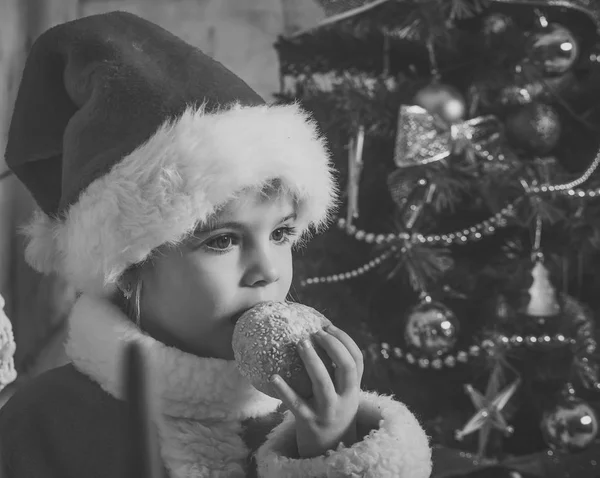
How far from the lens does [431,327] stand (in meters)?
1.48

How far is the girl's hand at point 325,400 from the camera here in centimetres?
80

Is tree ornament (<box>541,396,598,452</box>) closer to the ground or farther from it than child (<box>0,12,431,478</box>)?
closer to the ground

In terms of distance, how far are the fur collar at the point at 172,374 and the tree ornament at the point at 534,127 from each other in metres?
0.84

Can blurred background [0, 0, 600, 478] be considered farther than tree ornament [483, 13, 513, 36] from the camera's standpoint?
No

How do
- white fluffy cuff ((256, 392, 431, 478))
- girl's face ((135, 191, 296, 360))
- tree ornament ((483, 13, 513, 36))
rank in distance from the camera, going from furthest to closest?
tree ornament ((483, 13, 513, 36)), girl's face ((135, 191, 296, 360)), white fluffy cuff ((256, 392, 431, 478))

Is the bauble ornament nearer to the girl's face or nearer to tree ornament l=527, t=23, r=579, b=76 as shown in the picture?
the girl's face

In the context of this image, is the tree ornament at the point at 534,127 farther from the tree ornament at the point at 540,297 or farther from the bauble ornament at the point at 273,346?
the bauble ornament at the point at 273,346

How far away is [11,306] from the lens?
1.55 meters

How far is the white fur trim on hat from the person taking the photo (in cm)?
87

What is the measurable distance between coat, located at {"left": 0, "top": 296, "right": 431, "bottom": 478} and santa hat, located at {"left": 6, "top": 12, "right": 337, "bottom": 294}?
9 centimetres

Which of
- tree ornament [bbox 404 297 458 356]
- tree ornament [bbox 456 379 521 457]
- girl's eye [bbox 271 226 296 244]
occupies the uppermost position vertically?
girl's eye [bbox 271 226 296 244]

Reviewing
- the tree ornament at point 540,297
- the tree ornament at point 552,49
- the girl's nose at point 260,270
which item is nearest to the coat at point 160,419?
the girl's nose at point 260,270

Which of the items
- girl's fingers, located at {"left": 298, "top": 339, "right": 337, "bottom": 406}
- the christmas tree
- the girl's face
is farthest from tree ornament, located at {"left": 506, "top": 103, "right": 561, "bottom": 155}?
girl's fingers, located at {"left": 298, "top": 339, "right": 337, "bottom": 406}

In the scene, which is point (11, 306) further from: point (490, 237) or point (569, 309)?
point (569, 309)
